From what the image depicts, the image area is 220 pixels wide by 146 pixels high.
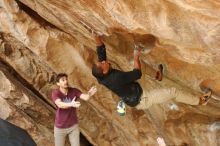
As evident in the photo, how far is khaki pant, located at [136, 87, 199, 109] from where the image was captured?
28.2 ft

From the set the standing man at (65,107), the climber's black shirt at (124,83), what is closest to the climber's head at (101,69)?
the climber's black shirt at (124,83)

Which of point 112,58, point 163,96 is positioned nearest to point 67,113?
point 112,58

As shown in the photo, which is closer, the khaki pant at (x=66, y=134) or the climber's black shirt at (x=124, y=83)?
the climber's black shirt at (x=124, y=83)

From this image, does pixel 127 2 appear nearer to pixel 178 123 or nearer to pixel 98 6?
pixel 98 6

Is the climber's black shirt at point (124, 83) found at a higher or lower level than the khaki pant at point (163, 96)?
higher

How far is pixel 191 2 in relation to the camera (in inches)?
269

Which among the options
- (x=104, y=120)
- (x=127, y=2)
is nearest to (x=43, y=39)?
(x=104, y=120)

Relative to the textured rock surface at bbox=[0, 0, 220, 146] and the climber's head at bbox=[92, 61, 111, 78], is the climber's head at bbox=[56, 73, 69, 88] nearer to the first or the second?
the climber's head at bbox=[92, 61, 111, 78]

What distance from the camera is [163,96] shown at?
341 inches

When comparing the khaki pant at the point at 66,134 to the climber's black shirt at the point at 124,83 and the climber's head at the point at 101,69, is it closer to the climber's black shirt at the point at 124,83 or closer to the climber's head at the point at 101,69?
the climber's black shirt at the point at 124,83

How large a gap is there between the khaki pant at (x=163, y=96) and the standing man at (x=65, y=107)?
109cm

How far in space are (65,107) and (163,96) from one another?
188 cm

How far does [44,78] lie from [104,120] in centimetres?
185

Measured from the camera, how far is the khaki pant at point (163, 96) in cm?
859
